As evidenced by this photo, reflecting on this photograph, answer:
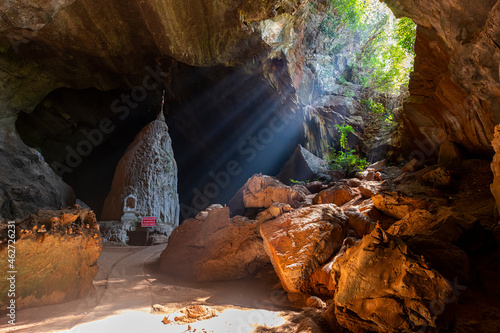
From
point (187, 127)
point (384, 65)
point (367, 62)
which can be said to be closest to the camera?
point (384, 65)

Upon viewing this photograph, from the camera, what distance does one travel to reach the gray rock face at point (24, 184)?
8.04m

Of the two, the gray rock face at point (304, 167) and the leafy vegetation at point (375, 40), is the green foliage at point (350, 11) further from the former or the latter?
the gray rock face at point (304, 167)

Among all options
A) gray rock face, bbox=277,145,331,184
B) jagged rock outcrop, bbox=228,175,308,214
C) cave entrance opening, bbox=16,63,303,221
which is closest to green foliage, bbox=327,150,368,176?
gray rock face, bbox=277,145,331,184

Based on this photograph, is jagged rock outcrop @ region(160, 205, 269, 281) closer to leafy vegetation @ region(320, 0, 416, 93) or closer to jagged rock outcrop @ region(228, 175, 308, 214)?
jagged rock outcrop @ region(228, 175, 308, 214)

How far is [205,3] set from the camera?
840cm

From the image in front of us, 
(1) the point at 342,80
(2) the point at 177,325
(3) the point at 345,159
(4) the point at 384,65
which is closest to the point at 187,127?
(3) the point at 345,159

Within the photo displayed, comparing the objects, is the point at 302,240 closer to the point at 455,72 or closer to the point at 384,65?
the point at 455,72

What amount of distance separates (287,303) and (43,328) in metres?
3.44

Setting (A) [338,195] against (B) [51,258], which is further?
(A) [338,195]

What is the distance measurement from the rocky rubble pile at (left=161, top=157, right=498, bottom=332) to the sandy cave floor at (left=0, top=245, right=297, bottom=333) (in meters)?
0.52

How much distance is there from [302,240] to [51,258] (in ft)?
14.1

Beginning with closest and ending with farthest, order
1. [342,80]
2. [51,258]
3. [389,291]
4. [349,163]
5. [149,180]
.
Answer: [389,291] < [51,258] < [349,163] < [149,180] < [342,80]

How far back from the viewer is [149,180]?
1272cm

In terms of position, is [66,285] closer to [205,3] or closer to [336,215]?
[336,215]
